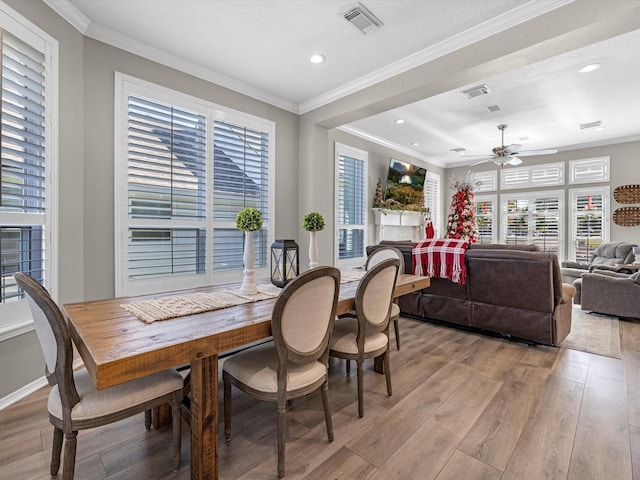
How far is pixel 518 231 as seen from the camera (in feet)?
24.9

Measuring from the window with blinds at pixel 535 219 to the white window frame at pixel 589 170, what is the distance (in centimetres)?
42

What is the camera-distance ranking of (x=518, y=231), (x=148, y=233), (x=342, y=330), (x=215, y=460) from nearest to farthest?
(x=215, y=460)
(x=342, y=330)
(x=148, y=233)
(x=518, y=231)

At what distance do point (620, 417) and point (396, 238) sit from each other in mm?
4897

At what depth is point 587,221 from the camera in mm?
6629

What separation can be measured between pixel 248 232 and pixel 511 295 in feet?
9.10

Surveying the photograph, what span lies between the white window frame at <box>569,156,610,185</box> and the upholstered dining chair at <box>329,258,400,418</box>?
6.89 m

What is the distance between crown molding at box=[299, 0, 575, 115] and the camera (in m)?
2.52

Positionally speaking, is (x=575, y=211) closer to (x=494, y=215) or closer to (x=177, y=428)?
(x=494, y=215)

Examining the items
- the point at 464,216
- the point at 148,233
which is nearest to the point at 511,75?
the point at 464,216

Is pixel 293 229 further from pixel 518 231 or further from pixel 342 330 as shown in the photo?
pixel 518 231

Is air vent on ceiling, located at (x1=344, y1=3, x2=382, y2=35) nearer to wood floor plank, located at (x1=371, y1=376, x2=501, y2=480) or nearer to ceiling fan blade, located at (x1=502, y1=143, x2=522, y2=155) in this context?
wood floor plank, located at (x1=371, y1=376, x2=501, y2=480)

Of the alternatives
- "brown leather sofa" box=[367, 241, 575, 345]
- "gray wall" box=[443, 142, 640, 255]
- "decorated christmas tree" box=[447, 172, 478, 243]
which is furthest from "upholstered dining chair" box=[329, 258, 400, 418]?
"gray wall" box=[443, 142, 640, 255]

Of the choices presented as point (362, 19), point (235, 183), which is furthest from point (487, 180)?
point (235, 183)

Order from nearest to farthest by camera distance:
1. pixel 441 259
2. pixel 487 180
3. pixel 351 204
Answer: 1. pixel 441 259
2. pixel 351 204
3. pixel 487 180
